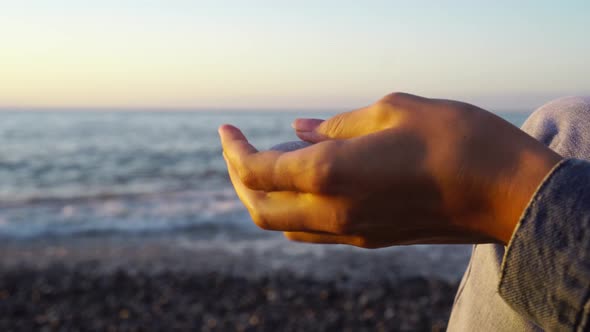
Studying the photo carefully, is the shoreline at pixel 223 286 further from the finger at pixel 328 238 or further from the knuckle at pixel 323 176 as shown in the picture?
the knuckle at pixel 323 176

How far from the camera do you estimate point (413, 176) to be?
33.7 inches

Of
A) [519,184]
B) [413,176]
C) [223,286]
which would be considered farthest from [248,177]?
[223,286]

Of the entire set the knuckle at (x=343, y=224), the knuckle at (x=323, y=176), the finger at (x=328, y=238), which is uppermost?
the knuckle at (x=323, y=176)

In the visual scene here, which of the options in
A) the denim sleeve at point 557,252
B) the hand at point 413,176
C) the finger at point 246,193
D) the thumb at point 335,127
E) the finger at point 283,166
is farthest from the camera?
the finger at point 246,193

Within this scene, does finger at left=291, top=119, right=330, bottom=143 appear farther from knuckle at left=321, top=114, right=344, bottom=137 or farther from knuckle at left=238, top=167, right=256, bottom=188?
knuckle at left=238, top=167, right=256, bottom=188

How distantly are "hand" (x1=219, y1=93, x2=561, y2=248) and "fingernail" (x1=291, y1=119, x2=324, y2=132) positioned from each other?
17cm

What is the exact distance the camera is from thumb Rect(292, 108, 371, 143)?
1038 millimetres

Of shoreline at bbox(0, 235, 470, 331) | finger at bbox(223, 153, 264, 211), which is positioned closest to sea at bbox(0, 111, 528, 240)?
shoreline at bbox(0, 235, 470, 331)

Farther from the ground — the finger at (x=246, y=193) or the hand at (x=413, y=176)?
the hand at (x=413, y=176)

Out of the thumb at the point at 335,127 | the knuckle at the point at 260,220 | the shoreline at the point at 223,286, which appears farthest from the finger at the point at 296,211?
the shoreline at the point at 223,286

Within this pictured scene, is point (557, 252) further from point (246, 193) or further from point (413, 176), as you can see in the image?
point (246, 193)

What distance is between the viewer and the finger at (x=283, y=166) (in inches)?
36.5

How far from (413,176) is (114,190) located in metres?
14.7

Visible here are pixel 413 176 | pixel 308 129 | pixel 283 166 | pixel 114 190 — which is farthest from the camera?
pixel 114 190
